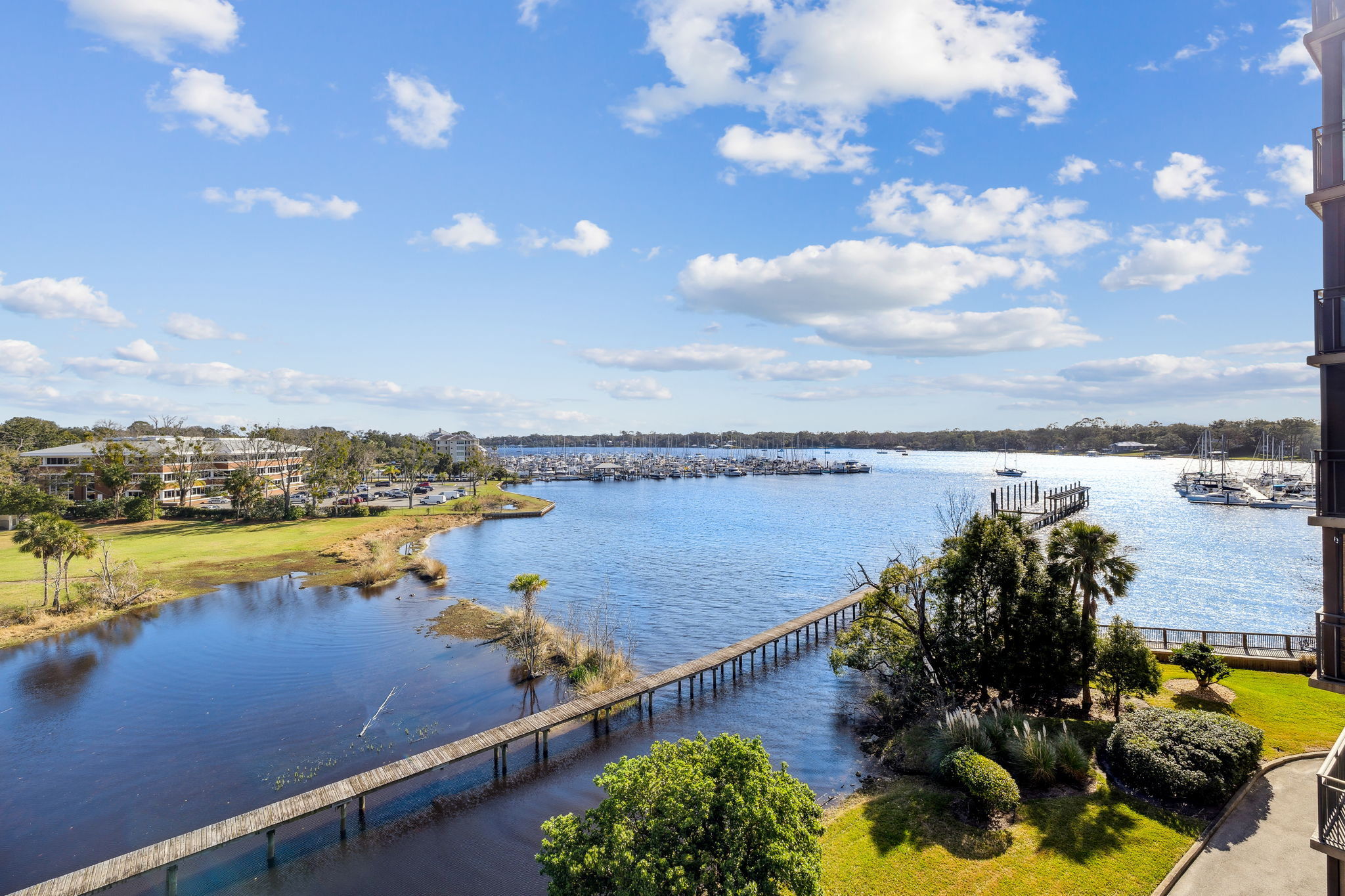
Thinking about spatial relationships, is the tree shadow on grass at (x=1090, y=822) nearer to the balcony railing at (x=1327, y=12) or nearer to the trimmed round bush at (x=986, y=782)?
the trimmed round bush at (x=986, y=782)

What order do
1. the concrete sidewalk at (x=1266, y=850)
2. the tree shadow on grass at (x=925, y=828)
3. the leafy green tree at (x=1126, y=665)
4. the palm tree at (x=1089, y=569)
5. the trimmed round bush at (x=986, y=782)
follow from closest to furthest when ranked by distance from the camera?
the concrete sidewalk at (x=1266, y=850) < the tree shadow on grass at (x=925, y=828) < the trimmed round bush at (x=986, y=782) < the leafy green tree at (x=1126, y=665) < the palm tree at (x=1089, y=569)

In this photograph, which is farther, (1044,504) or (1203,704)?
(1044,504)

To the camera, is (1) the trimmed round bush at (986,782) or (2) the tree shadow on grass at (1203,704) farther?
(2) the tree shadow on grass at (1203,704)

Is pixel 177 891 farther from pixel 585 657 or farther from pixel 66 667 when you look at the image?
pixel 66 667

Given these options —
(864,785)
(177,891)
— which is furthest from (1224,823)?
(177,891)

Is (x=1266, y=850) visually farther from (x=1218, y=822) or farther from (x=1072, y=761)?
(x=1072, y=761)

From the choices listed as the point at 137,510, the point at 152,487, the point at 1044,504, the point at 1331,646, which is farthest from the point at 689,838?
the point at 1044,504

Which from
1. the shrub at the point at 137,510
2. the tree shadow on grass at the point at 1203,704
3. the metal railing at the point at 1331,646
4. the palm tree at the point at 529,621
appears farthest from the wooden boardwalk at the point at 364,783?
the shrub at the point at 137,510
